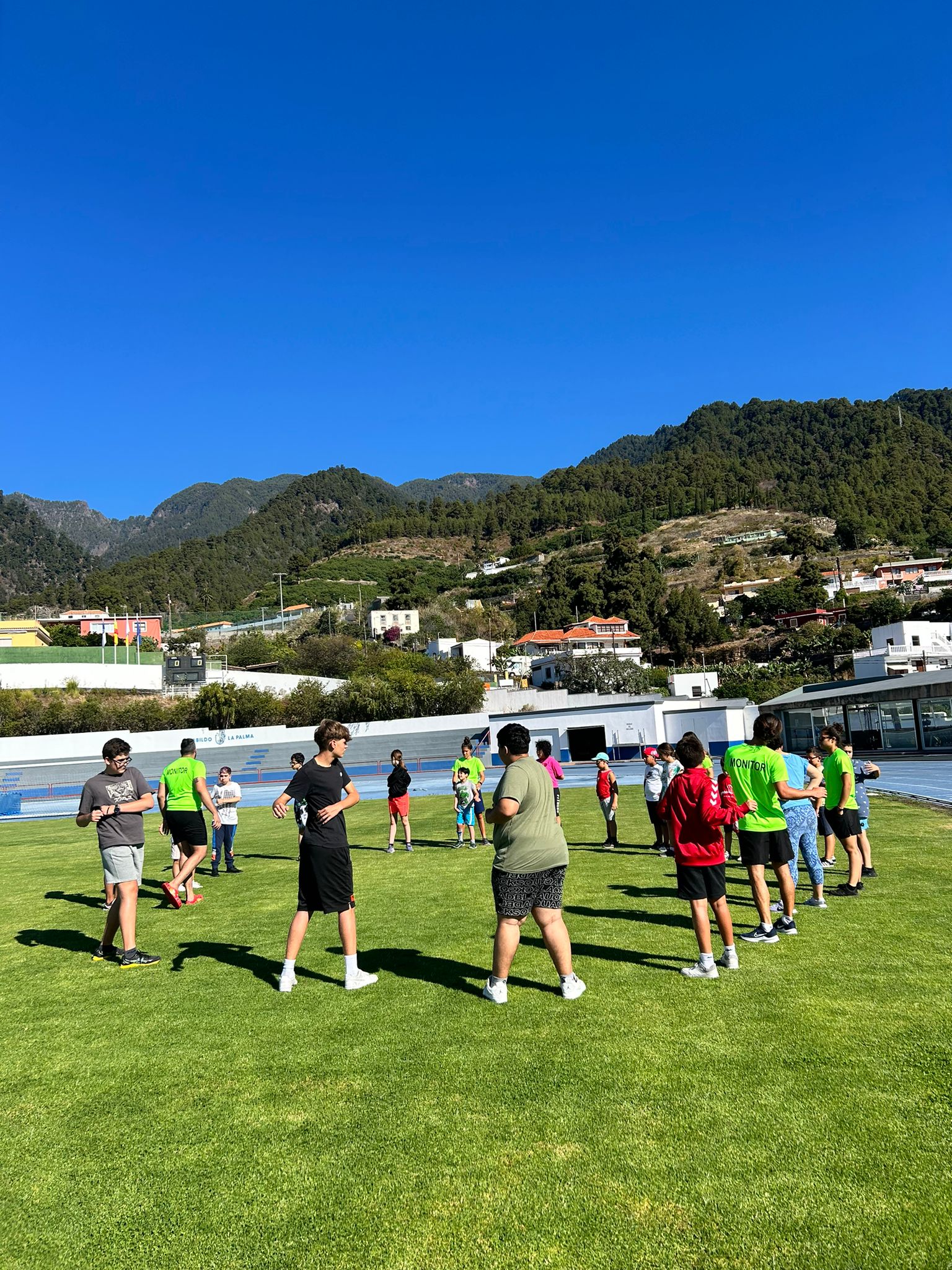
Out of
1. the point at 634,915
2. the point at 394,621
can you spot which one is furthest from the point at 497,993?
the point at 394,621

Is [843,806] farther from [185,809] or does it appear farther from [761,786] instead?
[185,809]

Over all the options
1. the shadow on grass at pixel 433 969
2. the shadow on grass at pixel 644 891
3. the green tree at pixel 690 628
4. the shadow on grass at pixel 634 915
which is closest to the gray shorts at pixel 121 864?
the shadow on grass at pixel 433 969

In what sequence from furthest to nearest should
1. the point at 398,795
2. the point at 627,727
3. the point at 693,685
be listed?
the point at 693,685
the point at 627,727
the point at 398,795

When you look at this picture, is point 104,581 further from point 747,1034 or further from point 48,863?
point 747,1034

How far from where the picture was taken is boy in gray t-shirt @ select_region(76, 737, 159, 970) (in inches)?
254

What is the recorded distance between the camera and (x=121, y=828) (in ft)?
21.3

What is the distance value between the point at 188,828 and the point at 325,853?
13.6 ft

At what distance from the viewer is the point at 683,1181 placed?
3186 millimetres

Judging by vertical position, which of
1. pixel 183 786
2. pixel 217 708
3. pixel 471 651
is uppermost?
pixel 471 651

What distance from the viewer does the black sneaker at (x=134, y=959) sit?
666 cm

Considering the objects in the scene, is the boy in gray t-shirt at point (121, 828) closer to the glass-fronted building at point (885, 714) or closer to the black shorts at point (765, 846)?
the black shorts at point (765, 846)

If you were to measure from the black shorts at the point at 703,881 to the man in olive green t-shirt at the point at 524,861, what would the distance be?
102 cm

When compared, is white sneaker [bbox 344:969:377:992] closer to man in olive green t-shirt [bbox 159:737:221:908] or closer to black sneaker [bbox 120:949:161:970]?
black sneaker [bbox 120:949:161:970]

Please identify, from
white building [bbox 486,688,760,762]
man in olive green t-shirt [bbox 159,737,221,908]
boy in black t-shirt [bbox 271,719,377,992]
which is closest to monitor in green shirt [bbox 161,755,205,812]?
man in olive green t-shirt [bbox 159,737,221,908]
